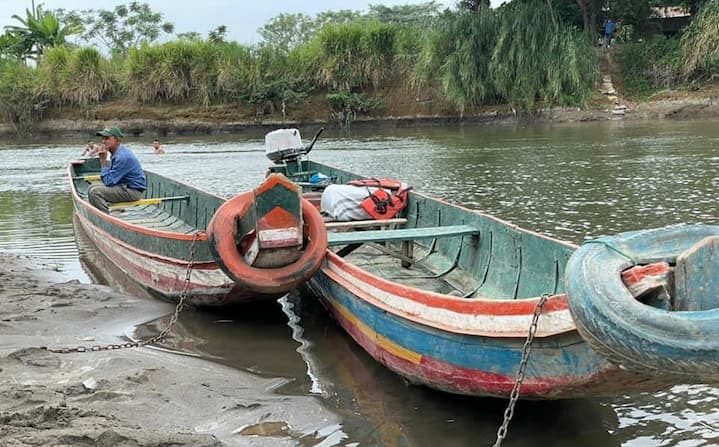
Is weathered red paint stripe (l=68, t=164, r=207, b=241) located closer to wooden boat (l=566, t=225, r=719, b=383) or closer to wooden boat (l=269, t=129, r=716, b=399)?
wooden boat (l=269, t=129, r=716, b=399)

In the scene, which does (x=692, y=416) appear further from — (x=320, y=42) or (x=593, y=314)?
(x=320, y=42)

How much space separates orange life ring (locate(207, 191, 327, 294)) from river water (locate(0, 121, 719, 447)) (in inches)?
22.4

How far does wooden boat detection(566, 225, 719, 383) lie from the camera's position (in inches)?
126

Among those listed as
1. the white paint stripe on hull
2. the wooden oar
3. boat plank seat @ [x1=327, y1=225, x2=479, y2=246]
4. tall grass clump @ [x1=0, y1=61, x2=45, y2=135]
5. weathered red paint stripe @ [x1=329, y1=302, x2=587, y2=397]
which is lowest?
weathered red paint stripe @ [x1=329, y1=302, x2=587, y2=397]

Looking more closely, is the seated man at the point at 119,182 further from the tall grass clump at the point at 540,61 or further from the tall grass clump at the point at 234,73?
the tall grass clump at the point at 234,73

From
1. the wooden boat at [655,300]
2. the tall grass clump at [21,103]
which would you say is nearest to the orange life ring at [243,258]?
the wooden boat at [655,300]

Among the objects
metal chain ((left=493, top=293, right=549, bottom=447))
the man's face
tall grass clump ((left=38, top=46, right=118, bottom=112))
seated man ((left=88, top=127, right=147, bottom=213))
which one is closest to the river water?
metal chain ((left=493, top=293, right=549, bottom=447))

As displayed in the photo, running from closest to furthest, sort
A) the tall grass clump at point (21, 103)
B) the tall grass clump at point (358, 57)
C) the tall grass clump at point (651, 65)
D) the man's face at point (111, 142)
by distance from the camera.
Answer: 1. the man's face at point (111, 142)
2. the tall grass clump at point (651, 65)
3. the tall grass clump at point (358, 57)
4. the tall grass clump at point (21, 103)

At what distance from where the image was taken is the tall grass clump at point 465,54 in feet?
99.6

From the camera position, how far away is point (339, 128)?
3453cm

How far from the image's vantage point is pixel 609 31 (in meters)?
33.0

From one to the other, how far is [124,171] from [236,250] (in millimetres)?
4315

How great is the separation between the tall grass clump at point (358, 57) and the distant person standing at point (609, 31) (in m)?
9.20

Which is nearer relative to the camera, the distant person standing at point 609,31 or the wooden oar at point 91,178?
the wooden oar at point 91,178
